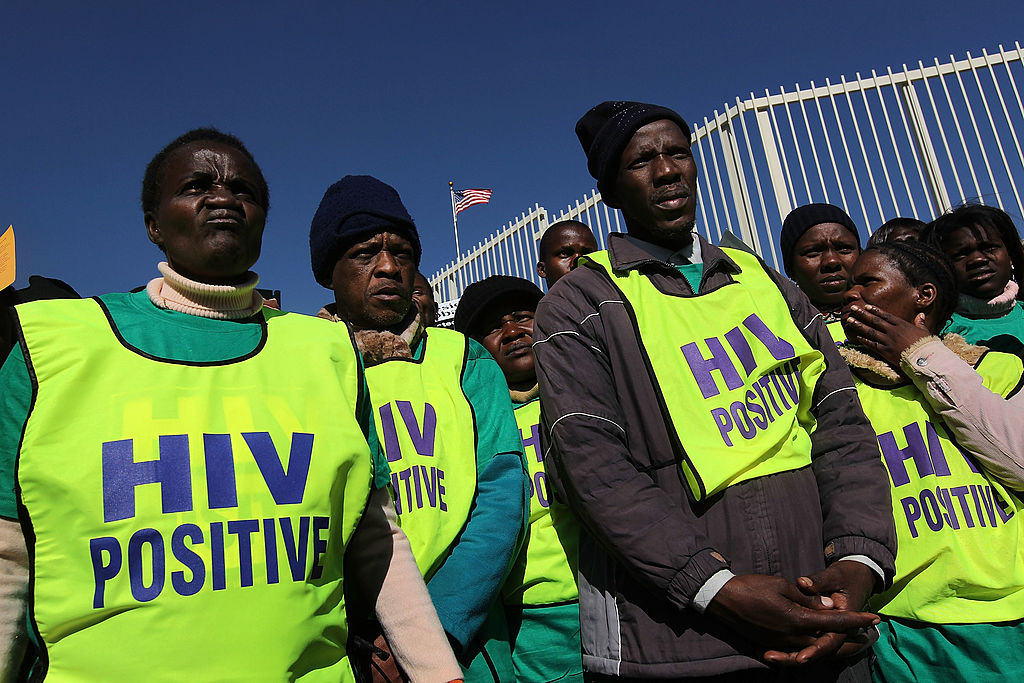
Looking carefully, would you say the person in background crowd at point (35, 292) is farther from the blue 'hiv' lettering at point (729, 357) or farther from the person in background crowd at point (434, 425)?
the blue 'hiv' lettering at point (729, 357)

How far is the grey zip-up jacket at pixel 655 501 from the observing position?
59.1 inches

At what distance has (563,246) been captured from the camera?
4430 millimetres

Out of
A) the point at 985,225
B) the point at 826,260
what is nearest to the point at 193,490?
the point at 826,260

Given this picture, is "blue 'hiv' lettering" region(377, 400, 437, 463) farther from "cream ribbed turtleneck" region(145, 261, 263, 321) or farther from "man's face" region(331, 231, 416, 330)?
"cream ribbed turtleneck" region(145, 261, 263, 321)

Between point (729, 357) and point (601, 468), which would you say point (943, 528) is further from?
point (601, 468)

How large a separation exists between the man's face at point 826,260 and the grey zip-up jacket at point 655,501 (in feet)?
4.95

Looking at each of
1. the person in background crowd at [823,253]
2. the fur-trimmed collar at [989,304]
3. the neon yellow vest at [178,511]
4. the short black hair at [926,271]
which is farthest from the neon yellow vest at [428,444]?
the fur-trimmed collar at [989,304]

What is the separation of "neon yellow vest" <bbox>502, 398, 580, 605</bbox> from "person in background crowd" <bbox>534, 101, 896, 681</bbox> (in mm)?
363

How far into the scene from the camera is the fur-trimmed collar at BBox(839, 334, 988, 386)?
6.92 ft

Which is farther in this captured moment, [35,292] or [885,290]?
[35,292]

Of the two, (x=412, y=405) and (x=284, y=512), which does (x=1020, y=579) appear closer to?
(x=412, y=405)

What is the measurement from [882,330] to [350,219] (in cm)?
183

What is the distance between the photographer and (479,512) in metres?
1.85

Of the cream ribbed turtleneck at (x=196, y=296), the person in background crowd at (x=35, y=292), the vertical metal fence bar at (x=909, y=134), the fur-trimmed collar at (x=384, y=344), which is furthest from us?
the vertical metal fence bar at (x=909, y=134)
